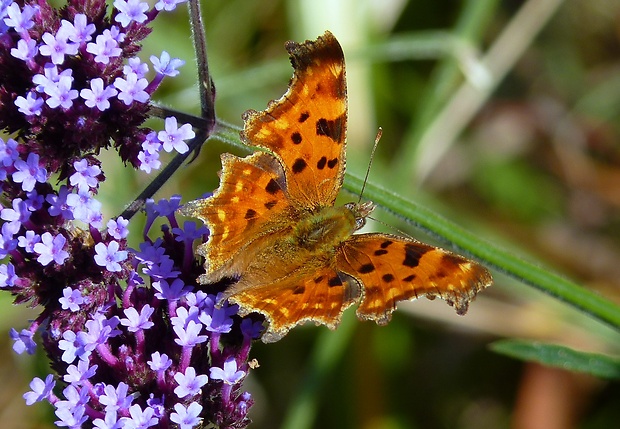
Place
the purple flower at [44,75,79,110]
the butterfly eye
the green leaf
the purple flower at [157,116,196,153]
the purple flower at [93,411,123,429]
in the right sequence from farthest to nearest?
the green leaf
the butterfly eye
the purple flower at [157,116,196,153]
the purple flower at [44,75,79,110]
the purple flower at [93,411,123,429]

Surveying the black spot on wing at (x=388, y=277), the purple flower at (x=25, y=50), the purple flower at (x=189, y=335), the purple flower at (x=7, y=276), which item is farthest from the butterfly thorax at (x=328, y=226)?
the purple flower at (x=25, y=50)

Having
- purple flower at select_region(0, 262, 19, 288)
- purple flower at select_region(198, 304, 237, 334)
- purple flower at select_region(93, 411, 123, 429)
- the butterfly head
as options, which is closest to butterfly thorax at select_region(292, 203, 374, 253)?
the butterfly head

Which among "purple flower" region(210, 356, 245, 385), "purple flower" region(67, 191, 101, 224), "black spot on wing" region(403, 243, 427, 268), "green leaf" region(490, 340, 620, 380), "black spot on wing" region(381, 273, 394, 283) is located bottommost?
"purple flower" region(210, 356, 245, 385)

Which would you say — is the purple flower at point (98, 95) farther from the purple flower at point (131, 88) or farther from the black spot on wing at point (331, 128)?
the black spot on wing at point (331, 128)

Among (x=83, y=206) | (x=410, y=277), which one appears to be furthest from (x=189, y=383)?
(x=410, y=277)

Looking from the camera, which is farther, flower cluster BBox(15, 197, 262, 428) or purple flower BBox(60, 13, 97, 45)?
purple flower BBox(60, 13, 97, 45)

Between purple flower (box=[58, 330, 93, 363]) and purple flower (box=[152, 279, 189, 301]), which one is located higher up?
purple flower (box=[152, 279, 189, 301])

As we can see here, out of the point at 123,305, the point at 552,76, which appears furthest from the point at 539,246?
the point at 123,305

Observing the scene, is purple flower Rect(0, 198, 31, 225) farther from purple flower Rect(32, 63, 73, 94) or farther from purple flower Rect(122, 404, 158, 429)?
purple flower Rect(122, 404, 158, 429)
